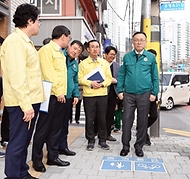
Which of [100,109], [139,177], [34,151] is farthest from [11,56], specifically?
[100,109]

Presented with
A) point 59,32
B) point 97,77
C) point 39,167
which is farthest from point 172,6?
point 39,167

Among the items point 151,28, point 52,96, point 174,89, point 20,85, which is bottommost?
point 174,89

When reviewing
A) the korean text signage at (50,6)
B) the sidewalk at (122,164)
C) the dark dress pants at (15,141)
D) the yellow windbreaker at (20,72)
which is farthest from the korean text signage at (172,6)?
the korean text signage at (50,6)

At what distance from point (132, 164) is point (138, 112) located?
93 centimetres

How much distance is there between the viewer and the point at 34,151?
3.93 metres

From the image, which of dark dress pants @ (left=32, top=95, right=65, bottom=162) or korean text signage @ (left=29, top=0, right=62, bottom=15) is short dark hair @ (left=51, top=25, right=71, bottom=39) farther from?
korean text signage @ (left=29, top=0, right=62, bottom=15)

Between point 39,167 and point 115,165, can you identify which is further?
point 115,165

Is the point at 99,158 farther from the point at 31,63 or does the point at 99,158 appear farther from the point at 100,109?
the point at 31,63

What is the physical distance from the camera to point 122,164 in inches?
169

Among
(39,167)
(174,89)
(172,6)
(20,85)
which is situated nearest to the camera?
(20,85)

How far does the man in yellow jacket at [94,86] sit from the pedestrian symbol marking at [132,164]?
69 centimetres

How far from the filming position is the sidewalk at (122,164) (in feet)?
12.4

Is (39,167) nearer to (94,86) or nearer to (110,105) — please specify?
(94,86)

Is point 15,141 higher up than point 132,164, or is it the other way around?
point 15,141
